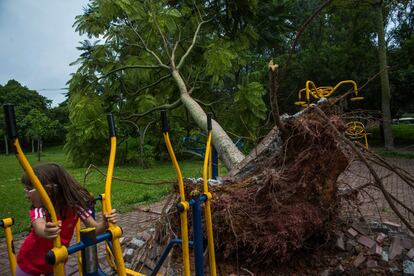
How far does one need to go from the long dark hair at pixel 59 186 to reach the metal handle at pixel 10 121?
2.77 ft

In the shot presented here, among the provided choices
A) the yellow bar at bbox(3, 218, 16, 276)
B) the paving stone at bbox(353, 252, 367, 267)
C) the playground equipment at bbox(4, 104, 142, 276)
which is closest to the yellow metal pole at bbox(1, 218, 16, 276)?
the yellow bar at bbox(3, 218, 16, 276)

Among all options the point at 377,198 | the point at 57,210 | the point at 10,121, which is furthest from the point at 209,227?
the point at 377,198

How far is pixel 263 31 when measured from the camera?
11508 millimetres

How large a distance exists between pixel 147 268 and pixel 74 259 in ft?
3.42

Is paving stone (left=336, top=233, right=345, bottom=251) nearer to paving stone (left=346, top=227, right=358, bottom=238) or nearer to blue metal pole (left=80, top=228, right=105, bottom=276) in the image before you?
paving stone (left=346, top=227, right=358, bottom=238)

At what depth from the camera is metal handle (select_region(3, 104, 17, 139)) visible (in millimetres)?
1243

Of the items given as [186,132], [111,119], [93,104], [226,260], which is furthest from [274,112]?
[186,132]

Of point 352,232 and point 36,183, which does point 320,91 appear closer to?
point 352,232

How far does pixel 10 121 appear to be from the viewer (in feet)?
4.11

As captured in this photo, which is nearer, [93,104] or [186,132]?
[93,104]

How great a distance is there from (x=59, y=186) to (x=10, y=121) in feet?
2.94

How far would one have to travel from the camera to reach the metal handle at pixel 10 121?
4.08 feet

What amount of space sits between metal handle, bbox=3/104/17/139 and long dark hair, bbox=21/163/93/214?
0.84 m

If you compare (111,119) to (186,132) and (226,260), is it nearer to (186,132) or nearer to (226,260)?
(226,260)
